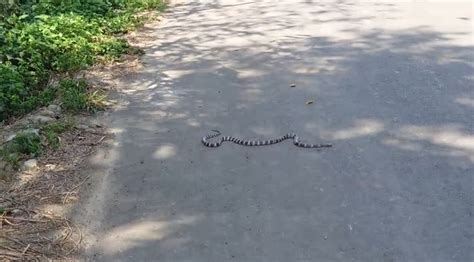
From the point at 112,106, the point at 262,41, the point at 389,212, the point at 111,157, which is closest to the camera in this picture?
the point at 389,212

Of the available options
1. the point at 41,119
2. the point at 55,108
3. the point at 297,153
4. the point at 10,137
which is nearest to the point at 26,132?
the point at 10,137

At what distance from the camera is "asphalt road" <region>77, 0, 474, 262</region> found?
3969 mm

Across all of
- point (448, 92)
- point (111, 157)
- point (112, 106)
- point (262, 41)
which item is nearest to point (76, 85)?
point (112, 106)

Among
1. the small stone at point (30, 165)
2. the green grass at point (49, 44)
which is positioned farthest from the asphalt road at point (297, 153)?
the green grass at point (49, 44)

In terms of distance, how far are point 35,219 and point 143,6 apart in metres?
7.20

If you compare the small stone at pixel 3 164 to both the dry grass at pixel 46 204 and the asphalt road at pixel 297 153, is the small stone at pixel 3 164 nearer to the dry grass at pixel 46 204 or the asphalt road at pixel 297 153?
the dry grass at pixel 46 204

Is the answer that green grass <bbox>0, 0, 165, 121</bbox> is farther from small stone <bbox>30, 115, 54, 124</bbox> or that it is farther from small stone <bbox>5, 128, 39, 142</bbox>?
small stone <bbox>5, 128, 39, 142</bbox>

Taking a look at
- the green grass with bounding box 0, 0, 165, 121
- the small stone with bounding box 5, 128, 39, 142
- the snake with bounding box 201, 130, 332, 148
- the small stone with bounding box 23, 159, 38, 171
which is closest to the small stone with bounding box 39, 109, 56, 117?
the green grass with bounding box 0, 0, 165, 121

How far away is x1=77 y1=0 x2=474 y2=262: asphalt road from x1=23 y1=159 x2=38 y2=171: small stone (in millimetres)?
484

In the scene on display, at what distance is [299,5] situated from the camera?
10.7 metres

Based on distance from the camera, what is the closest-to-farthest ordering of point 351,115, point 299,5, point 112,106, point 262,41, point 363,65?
point 351,115, point 112,106, point 363,65, point 262,41, point 299,5

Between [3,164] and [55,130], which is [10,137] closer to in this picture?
[55,130]

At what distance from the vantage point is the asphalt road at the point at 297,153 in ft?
13.0

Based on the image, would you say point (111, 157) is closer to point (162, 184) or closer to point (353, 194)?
point (162, 184)
